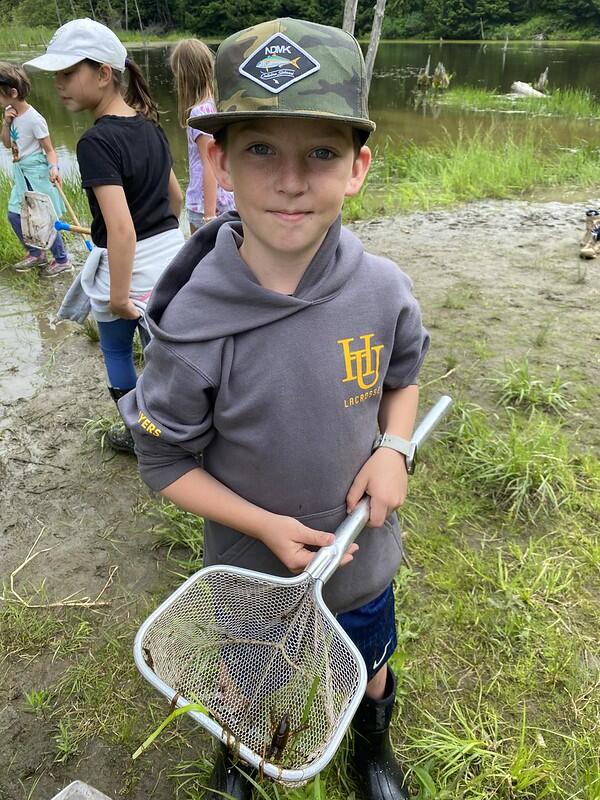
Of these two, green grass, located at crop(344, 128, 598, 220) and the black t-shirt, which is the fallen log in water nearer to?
green grass, located at crop(344, 128, 598, 220)

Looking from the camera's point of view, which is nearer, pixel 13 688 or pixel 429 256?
pixel 13 688

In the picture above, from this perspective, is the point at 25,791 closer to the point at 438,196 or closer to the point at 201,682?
the point at 201,682

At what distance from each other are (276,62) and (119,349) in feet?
6.03

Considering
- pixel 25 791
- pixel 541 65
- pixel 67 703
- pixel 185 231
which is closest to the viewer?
pixel 25 791

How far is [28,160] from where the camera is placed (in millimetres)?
4988

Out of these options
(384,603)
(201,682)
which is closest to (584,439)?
(384,603)

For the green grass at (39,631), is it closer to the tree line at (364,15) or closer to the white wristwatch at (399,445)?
the white wristwatch at (399,445)

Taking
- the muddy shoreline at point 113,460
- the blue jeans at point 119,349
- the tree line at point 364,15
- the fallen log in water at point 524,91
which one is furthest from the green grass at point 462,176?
the tree line at point 364,15

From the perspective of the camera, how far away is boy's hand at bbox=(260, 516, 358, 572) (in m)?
1.13

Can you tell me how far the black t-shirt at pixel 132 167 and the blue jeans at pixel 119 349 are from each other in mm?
356

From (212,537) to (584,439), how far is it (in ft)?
6.75

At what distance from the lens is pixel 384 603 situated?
1439 millimetres

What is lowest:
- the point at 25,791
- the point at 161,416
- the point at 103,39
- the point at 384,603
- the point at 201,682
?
the point at 25,791

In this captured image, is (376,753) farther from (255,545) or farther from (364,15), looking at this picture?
(364,15)
